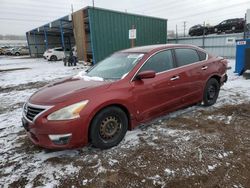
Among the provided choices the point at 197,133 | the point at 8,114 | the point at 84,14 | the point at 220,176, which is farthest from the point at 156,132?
the point at 84,14

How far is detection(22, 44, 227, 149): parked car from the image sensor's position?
2943 millimetres

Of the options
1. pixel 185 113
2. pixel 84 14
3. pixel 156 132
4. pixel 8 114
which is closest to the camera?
pixel 156 132

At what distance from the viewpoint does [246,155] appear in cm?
303

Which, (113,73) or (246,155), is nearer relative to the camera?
(246,155)

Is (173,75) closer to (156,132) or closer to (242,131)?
(156,132)

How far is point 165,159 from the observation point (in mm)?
3055

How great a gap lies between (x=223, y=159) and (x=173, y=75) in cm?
173

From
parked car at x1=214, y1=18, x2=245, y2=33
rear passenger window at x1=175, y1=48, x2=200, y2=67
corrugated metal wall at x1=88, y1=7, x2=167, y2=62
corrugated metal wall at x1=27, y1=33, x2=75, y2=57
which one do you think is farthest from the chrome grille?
corrugated metal wall at x1=27, y1=33, x2=75, y2=57

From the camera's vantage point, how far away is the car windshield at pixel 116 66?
3.71 metres

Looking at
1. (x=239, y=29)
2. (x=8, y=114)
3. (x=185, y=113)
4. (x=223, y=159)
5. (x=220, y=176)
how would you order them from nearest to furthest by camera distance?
(x=220, y=176)
(x=223, y=159)
(x=185, y=113)
(x=8, y=114)
(x=239, y=29)

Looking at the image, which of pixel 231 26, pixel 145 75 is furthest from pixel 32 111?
pixel 231 26

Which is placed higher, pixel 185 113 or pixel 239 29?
pixel 239 29

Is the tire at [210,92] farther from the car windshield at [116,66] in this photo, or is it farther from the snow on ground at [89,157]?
the car windshield at [116,66]

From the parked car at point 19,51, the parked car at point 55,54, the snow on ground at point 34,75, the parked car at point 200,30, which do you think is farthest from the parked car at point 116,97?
the parked car at point 19,51
